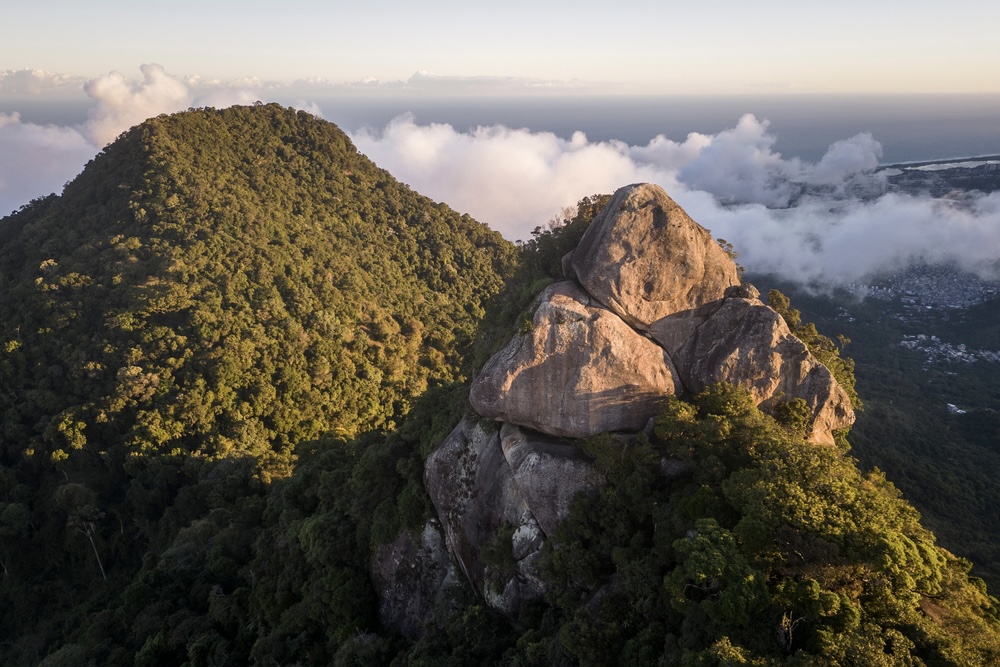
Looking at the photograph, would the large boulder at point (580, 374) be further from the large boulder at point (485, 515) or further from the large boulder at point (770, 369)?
the large boulder at point (485, 515)

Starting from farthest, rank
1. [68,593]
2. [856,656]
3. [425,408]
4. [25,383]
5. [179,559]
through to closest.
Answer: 1. [25,383]
2. [68,593]
3. [179,559]
4. [425,408]
5. [856,656]

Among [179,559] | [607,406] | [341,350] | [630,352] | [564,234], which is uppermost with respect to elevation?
[564,234]

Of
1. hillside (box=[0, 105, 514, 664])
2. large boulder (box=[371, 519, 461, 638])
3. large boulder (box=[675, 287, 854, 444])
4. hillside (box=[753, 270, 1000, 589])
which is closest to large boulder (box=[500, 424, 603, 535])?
large boulder (box=[675, 287, 854, 444])

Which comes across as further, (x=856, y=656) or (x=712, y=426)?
(x=712, y=426)

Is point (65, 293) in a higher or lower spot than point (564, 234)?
lower

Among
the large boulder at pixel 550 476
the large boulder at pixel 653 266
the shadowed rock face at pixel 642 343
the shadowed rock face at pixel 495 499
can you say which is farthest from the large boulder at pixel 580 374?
the shadowed rock face at pixel 495 499

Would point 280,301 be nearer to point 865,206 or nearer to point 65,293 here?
point 65,293

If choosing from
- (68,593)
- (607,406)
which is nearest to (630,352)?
(607,406)

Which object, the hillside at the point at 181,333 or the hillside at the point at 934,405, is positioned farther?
the hillside at the point at 934,405
